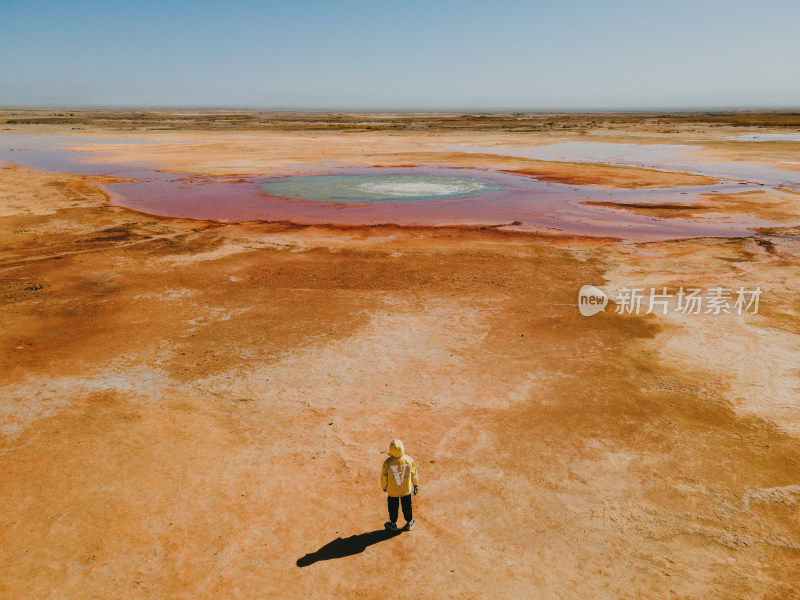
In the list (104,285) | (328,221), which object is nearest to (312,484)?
(104,285)

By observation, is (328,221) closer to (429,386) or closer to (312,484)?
(429,386)

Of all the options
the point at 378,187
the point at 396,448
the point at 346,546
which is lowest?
the point at 346,546

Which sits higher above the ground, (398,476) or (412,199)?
(412,199)

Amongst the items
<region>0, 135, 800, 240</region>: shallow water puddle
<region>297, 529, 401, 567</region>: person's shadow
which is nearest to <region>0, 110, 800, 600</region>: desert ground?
<region>297, 529, 401, 567</region>: person's shadow

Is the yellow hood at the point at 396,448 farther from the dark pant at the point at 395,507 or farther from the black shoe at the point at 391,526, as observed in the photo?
the black shoe at the point at 391,526

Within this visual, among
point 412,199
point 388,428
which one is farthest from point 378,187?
point 388,428

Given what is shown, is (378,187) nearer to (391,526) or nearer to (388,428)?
(388,428)

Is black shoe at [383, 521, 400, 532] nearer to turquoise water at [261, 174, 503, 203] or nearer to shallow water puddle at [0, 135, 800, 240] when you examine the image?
shallow water puddle at [0, 135, 800, 240]
